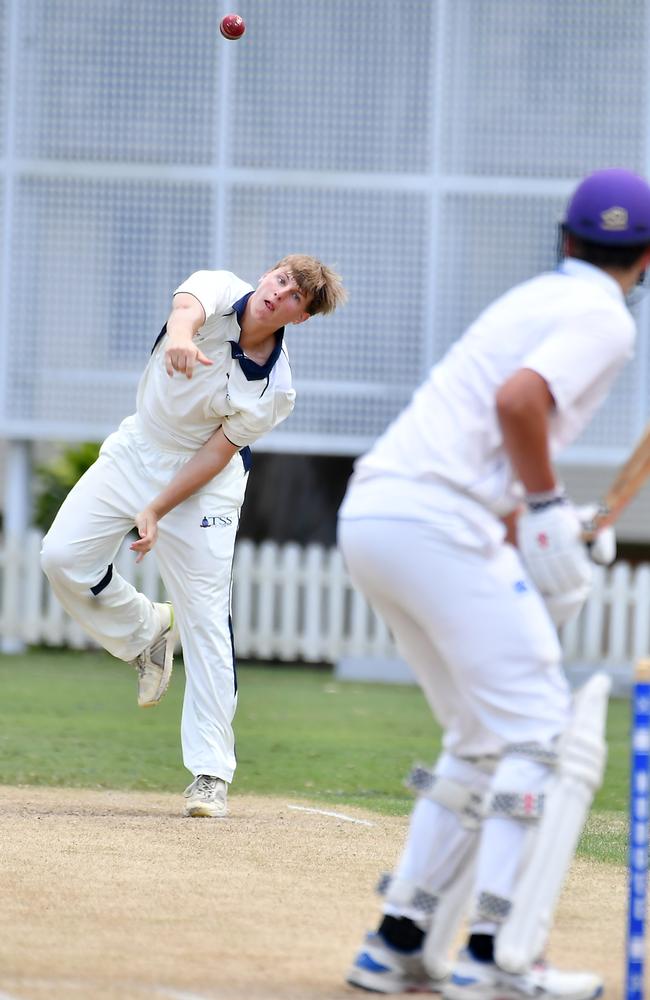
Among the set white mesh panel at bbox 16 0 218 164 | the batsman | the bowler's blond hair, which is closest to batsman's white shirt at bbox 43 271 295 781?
the bowler's blond hair

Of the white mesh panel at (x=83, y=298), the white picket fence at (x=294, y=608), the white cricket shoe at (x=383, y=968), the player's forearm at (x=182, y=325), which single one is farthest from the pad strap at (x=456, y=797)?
the white mesh panel at (x=83, y=298)

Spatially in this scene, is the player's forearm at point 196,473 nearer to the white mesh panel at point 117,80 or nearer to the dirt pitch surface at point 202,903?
the dirt pitch surface at point 202,903

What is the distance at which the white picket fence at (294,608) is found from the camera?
599 inches

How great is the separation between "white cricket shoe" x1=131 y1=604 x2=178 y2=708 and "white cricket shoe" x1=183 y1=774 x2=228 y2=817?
572 mm

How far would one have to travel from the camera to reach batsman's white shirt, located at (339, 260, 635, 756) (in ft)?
12.8

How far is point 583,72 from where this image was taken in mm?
14969

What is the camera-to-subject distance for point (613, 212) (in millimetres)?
4027

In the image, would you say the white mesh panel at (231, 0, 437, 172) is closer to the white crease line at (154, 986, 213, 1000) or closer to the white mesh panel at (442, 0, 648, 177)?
the white mesh panel at (442, 0, 648, 177)

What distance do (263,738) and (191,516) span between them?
3.91 metres

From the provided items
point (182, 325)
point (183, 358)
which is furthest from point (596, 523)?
point (182, 325)

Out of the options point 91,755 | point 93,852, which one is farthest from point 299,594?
point 93,852

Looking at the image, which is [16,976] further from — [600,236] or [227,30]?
[227,30]

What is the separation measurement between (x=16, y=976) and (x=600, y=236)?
2353mm

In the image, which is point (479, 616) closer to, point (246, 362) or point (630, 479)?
point (630, 479)
